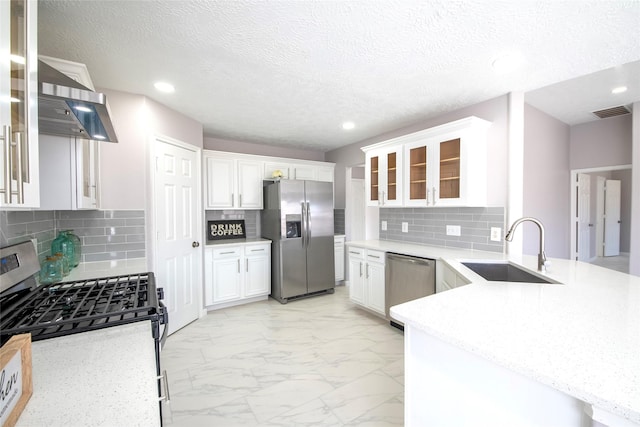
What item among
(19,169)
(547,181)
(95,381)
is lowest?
(95,381)

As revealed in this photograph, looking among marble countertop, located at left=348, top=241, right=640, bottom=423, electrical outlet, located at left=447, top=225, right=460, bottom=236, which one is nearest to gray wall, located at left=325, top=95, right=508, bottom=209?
electrical outlet, located at left=447, top=225, right=460, bottom=236

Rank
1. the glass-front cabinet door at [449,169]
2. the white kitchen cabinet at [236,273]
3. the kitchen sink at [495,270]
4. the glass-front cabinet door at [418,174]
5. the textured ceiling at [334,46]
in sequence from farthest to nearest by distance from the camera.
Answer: the white kitchen cabinet at [236,273] → the glass-front cabinet door at [418,174] → the glass-front cabinet door at [449,169] → the kitchen sink at [495,270] → the textured ceiling at [334,46]

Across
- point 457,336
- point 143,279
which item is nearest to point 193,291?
point 143,279

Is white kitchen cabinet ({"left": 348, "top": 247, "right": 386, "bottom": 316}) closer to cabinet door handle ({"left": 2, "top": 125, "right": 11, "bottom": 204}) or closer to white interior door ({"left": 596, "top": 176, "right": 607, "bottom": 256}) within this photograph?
cabinet door handle ({"left": 2, "top": 125, "right": 11, "bottom": 204})

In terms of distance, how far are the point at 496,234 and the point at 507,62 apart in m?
1.52

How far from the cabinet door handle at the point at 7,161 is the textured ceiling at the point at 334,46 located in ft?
3.77

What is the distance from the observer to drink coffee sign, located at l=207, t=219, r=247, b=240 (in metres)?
4.16

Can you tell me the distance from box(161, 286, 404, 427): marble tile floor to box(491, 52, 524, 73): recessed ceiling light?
2500 mm

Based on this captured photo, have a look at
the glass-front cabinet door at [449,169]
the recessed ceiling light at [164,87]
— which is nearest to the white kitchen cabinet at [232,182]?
the recessed ceiling light at [164,87]

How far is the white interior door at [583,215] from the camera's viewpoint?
14.2ft

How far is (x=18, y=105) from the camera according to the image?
813 millimetres

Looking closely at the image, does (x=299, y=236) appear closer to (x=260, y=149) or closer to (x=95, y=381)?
(x=260, y=149)

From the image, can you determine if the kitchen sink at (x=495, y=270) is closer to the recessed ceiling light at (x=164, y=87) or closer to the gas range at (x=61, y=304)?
the gas range at (x=61, y=304)

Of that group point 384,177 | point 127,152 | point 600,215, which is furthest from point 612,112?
point 127,152
